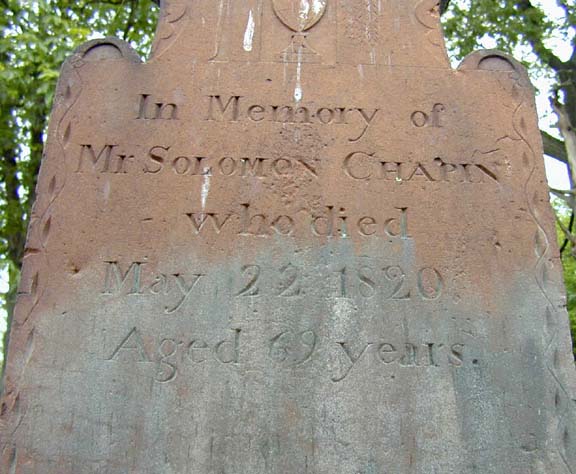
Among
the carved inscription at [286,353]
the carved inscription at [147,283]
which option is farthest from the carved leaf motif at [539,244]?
the carved inscription at [147,283]

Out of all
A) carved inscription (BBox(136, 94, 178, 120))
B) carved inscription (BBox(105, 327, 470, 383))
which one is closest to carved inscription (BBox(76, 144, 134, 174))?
carved inscription (BBox(136, 94, 178, 120))

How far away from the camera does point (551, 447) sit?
317 cm

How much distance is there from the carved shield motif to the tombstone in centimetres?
2

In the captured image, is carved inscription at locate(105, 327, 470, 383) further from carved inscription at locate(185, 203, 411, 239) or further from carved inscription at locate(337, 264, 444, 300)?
carved inscription at locate(185, 203, 411, 239)

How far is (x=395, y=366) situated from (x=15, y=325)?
2.10m

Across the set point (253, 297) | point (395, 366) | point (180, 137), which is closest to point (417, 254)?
point (395, 366)

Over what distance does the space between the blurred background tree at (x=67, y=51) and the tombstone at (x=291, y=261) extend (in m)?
4.04

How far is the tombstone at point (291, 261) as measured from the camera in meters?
3.16

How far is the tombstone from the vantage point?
3.16 m

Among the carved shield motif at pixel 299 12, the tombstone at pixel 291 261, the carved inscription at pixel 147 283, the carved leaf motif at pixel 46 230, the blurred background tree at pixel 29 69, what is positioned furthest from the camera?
the blurred background tree at pixel 29 69

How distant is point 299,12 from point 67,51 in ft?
14.5

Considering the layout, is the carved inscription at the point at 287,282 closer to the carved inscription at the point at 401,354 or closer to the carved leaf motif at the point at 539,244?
the carved inscription at the point at 401,354

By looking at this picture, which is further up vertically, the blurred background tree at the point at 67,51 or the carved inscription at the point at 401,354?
the blurred background tree at the point at 67,51

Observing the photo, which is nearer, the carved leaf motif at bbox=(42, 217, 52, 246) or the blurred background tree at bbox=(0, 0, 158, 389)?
the carved leaf motif at bbox=(42, 217, 52, 246)
